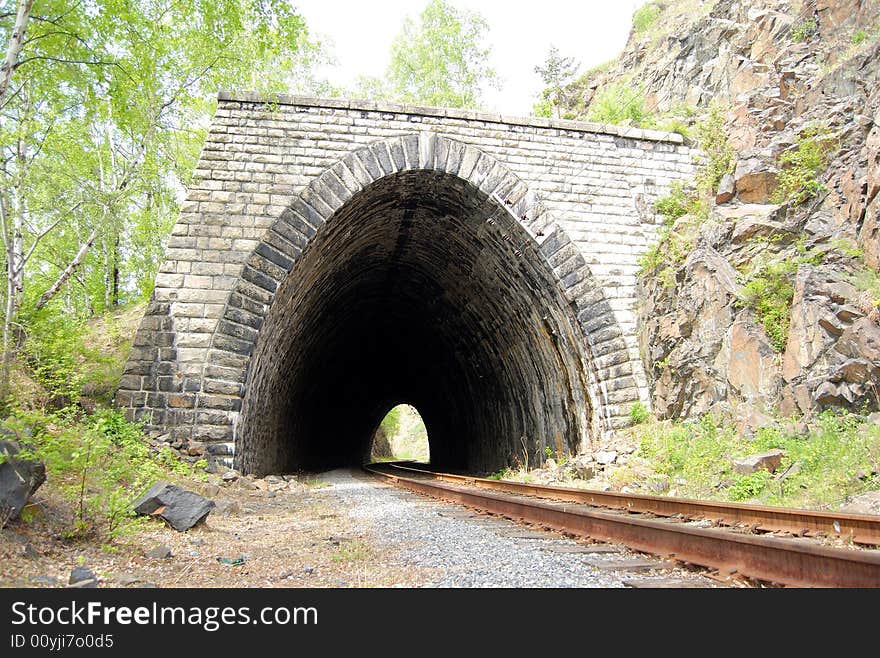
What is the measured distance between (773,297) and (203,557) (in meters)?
7.89

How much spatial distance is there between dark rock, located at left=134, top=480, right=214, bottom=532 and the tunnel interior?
4738 millimetres

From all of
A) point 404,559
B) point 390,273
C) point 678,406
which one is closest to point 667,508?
point 404,559

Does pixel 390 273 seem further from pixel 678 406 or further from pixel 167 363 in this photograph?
pixel 678 406

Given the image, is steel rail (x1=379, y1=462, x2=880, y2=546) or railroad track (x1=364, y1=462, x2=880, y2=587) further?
steel rail (x1=379, y1=462, x2=880, y2=546)

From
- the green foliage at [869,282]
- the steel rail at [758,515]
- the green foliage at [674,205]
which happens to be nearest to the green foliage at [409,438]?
the green foliage at [674,205]

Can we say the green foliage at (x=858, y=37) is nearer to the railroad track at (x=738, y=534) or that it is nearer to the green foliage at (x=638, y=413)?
the green foliage at (x=638, y=413)

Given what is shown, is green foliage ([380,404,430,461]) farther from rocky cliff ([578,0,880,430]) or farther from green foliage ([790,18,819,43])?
green foliage ([790,18,819,43])

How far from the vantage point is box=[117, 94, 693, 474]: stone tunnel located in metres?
9.80

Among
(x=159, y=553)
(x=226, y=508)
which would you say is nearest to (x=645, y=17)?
(x=226, y=508)

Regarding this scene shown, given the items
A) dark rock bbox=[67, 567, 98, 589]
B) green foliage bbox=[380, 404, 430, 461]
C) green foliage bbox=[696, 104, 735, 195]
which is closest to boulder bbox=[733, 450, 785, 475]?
dark rock bbox=[67, 567, 98, 589]

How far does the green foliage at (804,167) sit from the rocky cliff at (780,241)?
0.9 inches

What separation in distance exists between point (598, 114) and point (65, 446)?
50.5 ft

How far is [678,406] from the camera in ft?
31.3

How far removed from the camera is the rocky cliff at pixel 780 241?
723cm
